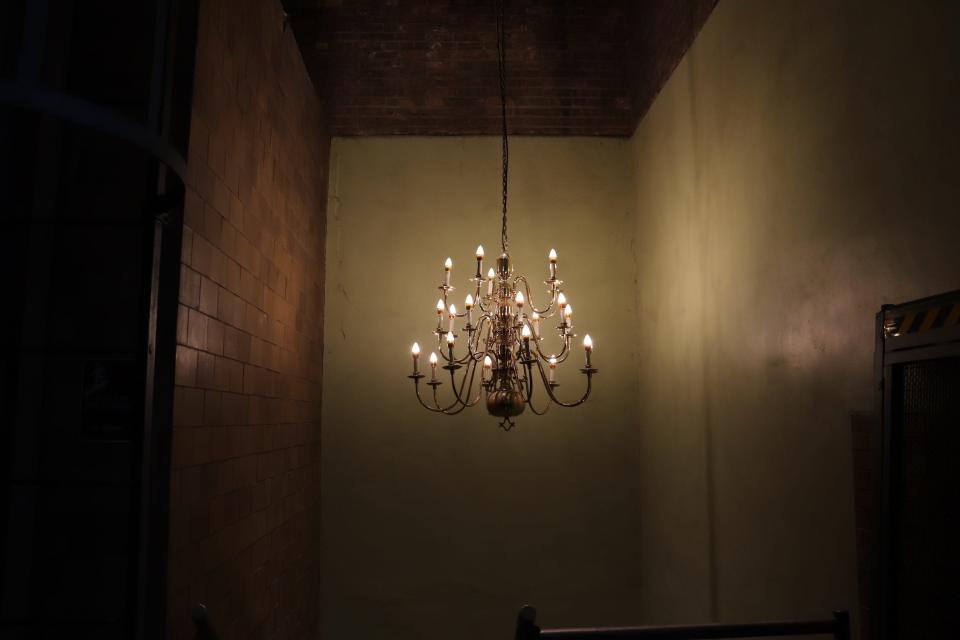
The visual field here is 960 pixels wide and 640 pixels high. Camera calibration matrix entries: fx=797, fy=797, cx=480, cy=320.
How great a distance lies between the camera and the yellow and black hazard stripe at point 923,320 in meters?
2.09

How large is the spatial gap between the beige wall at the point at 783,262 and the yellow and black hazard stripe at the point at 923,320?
0.28ft

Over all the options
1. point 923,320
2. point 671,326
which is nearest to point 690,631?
point 923,320

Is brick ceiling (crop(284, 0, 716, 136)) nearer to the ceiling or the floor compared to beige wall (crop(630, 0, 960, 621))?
nearer to the ceiling

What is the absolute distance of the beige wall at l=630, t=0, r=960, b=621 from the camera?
241 cm

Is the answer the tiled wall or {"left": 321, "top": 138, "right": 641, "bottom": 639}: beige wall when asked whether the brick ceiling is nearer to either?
{"left": 321, "top": 138, "right": 641, "bottom": 639}: beige wall

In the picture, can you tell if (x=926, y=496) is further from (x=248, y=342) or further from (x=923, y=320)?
(x=248, y=342)

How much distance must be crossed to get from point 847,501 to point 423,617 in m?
3.38

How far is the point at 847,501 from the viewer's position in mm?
2758

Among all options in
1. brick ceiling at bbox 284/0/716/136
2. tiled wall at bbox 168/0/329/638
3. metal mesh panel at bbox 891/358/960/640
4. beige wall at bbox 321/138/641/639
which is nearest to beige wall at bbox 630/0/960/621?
metal mesh panel at bbox 891/358/960/640

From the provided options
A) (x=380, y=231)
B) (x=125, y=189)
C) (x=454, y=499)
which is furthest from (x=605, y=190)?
(x=125, y=189)

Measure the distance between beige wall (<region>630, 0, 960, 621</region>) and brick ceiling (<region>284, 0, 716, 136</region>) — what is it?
93 cm

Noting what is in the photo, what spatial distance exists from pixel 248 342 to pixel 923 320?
103 inches

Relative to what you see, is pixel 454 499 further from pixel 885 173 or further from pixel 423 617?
pixel 885 173

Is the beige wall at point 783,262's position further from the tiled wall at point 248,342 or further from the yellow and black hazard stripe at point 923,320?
the tiled wall at point 248,342
